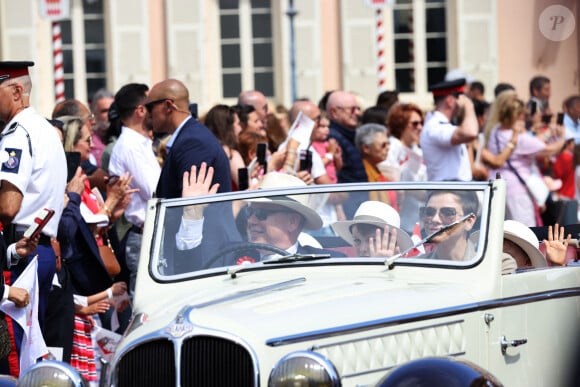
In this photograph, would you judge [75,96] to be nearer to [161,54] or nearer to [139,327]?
[161,54]

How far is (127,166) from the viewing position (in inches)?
399

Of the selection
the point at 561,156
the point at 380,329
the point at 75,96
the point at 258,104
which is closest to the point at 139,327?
the point at 380,329

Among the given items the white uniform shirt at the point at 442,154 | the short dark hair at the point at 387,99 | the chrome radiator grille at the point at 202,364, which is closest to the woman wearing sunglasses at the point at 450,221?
the chrome radiator grille at the point at 202,364

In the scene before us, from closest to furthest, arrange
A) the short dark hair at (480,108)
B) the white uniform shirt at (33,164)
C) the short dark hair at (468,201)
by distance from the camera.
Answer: the short dark hair at (468,201) < the white uniform shirt at (33,164) < the short dark hair at (480,108)

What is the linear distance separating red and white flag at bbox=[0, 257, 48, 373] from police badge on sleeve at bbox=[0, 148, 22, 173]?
49cm

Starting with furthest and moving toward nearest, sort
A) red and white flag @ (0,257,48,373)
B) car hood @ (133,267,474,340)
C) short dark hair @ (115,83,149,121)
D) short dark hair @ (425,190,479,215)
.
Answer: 1. short dark hair @ (115,83,149,121)
2. red and white flag @ (0,257,48,373)
3. short dark hair @ (425,190,479,215)
4. car hood @ (133,267,474,340)

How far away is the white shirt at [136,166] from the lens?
10.0 metres

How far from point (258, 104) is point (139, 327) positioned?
7.60 metres

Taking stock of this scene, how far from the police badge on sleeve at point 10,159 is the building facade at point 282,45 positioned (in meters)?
15.3

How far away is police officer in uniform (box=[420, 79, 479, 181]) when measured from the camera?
1163 cm

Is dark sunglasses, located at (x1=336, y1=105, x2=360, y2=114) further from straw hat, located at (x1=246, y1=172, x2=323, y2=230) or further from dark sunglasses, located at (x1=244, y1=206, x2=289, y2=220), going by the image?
dark sunglasses, located at (x1=244, y1=206, x2=289, y2=220)

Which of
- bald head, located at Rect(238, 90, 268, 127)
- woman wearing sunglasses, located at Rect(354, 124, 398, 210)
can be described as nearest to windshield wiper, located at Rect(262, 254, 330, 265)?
woman wearing sunglasses, located at Rect(354, 124, 398, 210)

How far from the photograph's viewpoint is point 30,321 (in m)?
7.66

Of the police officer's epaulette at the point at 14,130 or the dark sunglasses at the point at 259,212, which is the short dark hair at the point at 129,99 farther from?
the dark sunglasses at the point at 259,212
